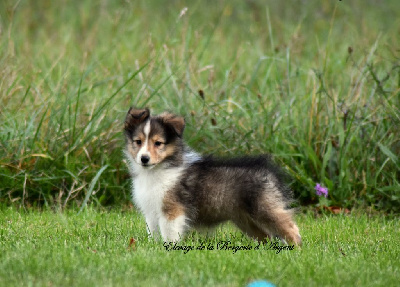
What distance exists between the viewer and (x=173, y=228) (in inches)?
225

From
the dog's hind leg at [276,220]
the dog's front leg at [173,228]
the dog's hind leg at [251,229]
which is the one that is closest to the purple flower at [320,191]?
the dog's hind leg at [251,229]

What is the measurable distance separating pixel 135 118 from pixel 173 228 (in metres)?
1.14

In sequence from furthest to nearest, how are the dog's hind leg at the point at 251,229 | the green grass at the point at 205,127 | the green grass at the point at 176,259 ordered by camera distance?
the green grass at the point at 205,127 < the dog's hind leg at the point at 251,229 < the green grass at the point at 176,259

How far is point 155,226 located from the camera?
592cm

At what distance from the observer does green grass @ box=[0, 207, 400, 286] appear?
4.36 metres

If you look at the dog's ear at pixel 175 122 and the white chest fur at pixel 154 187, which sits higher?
the dog's ear at pixel 175 122

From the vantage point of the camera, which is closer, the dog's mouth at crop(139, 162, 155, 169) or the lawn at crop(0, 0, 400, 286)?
the lawn at crop(0, 0, 400, 286)

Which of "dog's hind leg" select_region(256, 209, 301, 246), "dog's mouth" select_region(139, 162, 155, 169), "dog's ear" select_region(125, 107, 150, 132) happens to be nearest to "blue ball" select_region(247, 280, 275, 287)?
"dog's hind leg" select_region(256, 209, 301, 246)

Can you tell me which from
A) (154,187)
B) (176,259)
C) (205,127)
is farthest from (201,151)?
(176,259)

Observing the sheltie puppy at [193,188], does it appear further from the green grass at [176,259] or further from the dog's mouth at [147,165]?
the green grass at [176,259]

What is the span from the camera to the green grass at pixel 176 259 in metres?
4.36

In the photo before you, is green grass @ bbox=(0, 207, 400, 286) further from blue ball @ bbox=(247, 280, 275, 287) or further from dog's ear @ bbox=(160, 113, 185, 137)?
dog's ear @ bbox=(160, 113, 185, 137)

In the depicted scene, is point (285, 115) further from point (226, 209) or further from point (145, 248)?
point (145, 248)

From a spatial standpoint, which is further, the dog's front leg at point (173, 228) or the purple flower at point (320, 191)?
the purple flower at point (320, 191)
